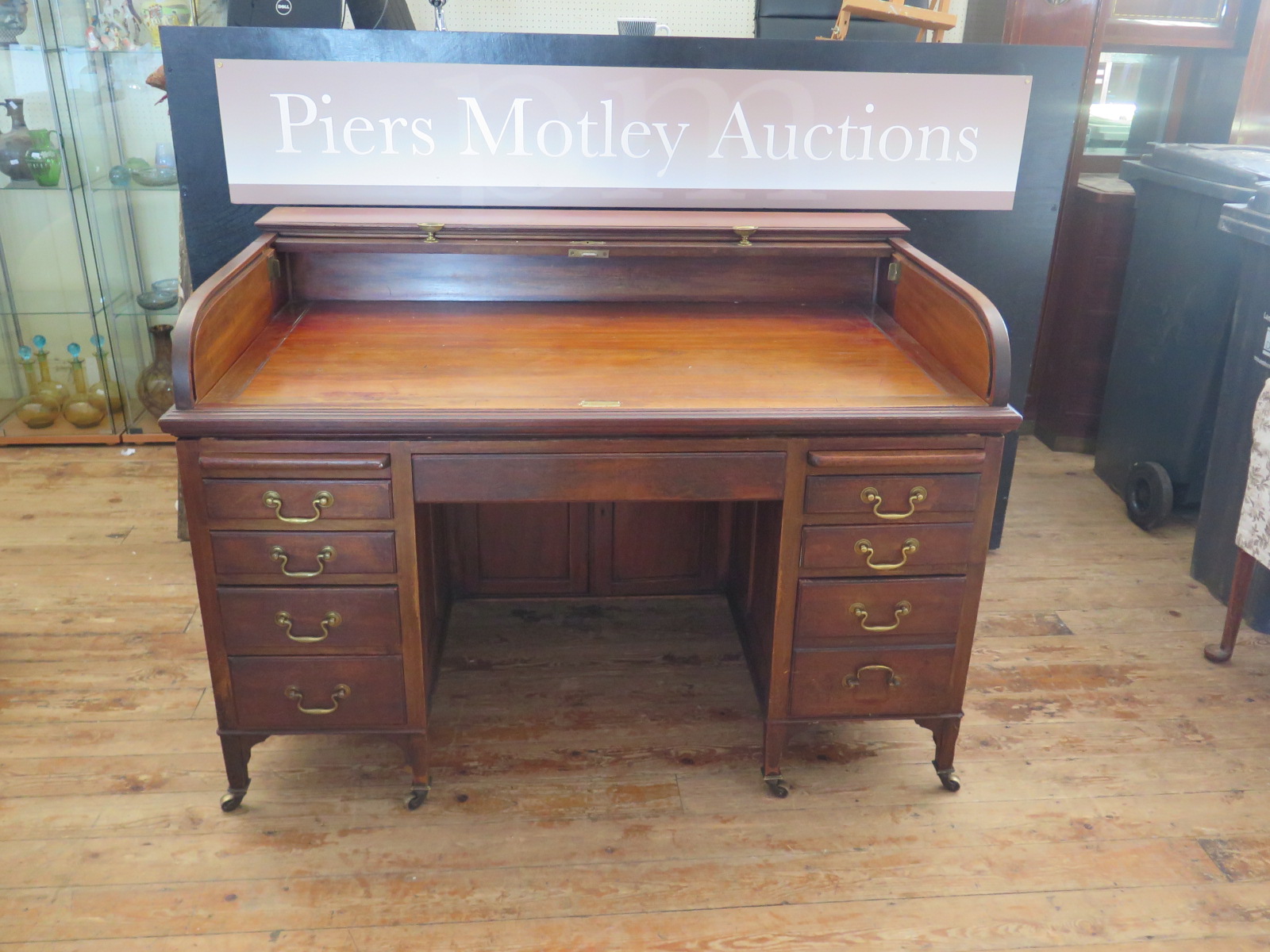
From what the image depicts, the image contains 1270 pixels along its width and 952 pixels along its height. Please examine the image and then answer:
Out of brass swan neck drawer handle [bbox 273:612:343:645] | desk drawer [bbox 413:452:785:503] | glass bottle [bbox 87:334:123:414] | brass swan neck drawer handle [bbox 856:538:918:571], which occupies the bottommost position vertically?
glass bottle [bbox 87:334:123:414]

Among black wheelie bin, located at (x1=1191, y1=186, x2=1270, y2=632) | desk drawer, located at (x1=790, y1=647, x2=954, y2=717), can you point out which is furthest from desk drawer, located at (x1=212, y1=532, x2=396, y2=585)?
black wheelie bin, located at (x1=1191, y1=186, x2=1270, y2=632)

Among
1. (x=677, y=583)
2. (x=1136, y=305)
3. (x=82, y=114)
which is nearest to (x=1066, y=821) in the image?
(x=677, y=583)

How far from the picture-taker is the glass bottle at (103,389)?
12.4 ft

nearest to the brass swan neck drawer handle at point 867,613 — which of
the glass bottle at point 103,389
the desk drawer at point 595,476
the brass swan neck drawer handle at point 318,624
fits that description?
the desk drawer at point 595,476

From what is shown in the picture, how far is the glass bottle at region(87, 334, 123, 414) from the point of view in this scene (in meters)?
3.79

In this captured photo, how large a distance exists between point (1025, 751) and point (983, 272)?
1255 mm

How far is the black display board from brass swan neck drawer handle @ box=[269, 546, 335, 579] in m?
1.02

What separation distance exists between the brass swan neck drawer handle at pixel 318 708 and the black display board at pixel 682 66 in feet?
3.79

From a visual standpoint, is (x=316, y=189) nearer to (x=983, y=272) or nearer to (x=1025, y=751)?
(x=983, y=272)

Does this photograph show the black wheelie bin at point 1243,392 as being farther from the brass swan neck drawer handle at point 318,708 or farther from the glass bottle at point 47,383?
the glass bottle at point 47,383

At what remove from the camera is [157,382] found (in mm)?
3885

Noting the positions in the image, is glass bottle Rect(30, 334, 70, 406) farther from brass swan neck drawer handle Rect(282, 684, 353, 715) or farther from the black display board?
brass swan neck drawer handle Rect(282, 684, 353, 715)

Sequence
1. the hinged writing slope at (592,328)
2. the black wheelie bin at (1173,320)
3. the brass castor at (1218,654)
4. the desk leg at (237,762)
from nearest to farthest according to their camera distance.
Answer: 1. the hinged writing slope at (592,328)
2. the desk leg at (237,762)
3. the brass castor at (1218,654)
4. the black wheelie bin at (1173,320)

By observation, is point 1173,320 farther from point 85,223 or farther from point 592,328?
point 85,223
